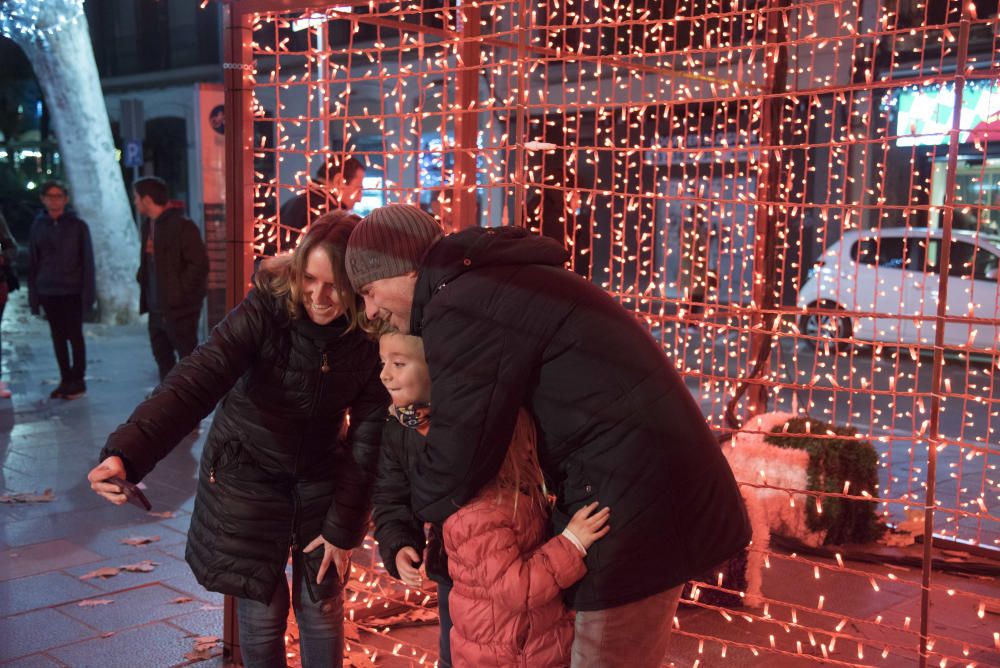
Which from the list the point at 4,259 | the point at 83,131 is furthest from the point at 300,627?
the point at 83,131

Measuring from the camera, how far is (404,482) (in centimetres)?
279

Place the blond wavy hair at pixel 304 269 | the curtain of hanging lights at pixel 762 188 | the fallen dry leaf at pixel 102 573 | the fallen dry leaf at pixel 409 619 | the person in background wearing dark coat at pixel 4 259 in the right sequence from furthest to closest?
the person in background wearing dark coat at pixel 4 259 → the fallen dry leaf at pixel 102 573 → the fallen dry leaf at pixel 409 619 → the curtain of hanging lights at pixel 762 188 → the blond wavy hair at pixel 304 269

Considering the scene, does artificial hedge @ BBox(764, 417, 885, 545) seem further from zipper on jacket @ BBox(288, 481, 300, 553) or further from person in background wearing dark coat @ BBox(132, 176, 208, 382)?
person in background wearing dark coat @ BBox(132, 176, 208, 382)

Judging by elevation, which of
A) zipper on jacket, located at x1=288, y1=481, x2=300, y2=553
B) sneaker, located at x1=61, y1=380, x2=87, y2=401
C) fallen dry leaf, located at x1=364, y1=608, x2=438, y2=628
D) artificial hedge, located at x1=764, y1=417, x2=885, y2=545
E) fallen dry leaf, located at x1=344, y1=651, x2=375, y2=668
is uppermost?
zipper on jacket, located at x1=288, y1=481, x2=300, y2=553

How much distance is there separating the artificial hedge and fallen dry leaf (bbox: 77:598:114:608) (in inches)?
131

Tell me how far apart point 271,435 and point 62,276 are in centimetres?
707

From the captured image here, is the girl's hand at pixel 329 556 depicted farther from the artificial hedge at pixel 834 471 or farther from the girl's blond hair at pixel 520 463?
the artificial hedge at pixel 834 471

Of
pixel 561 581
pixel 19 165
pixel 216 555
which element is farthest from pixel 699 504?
pixel 19 165

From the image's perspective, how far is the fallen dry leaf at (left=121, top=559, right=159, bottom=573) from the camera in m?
5.05

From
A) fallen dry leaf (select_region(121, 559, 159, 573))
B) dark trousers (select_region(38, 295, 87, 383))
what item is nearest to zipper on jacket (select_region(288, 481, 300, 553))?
fallen dry leaf (select_region(121, 559, 159, 573))

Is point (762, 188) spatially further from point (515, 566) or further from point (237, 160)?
point (515, 566)

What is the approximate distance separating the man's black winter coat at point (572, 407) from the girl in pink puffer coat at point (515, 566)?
0.05m

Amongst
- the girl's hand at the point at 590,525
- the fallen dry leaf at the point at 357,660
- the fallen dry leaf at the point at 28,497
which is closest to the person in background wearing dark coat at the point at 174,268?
the fallen dry leaf at the point at 28,497

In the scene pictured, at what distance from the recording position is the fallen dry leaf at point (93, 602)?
461 cm
